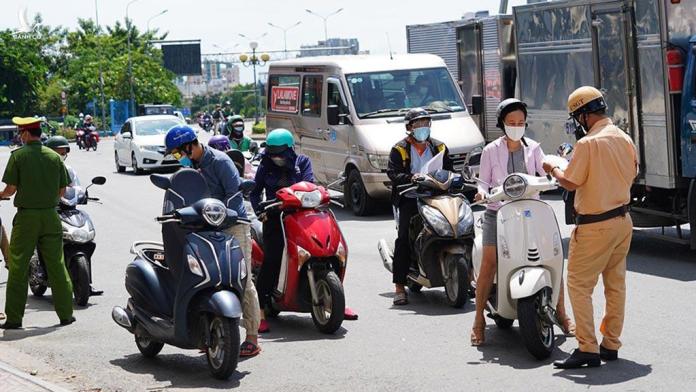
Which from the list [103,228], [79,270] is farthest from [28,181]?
[103,228]

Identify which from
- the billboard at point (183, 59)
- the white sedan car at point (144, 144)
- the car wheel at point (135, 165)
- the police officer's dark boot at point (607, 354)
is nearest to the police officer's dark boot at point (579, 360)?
the police officer's dark boot at point (607, 354)

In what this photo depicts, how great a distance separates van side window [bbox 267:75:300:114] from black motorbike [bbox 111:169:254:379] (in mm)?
12580

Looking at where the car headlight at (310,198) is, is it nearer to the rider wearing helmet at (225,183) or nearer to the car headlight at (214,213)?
the rider wearing helmet at (225,183)

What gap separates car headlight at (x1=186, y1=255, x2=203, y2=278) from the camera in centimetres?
829

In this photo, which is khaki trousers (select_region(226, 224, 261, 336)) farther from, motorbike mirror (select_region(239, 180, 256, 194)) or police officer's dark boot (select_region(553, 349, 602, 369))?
police officer's dark boot (select_region(553, 349, 602, 369))

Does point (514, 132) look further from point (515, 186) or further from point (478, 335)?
point (478, 335)

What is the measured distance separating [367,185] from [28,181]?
899 centimetres

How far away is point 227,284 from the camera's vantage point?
27.4 feet

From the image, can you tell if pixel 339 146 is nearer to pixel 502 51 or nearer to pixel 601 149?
pixel 502 51

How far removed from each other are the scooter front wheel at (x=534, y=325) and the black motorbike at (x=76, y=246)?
5.15m

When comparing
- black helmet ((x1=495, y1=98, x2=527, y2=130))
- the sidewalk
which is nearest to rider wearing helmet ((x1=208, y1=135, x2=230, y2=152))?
the sidewalk

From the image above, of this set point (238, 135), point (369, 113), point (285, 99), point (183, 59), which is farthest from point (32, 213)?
point (183, 59)

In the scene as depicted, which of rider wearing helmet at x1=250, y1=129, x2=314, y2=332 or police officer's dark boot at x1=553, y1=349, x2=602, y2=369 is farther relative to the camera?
rider wearing helmet at x1=250, y1=129, x2=314, y2=332

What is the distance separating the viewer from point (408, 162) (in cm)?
1084
